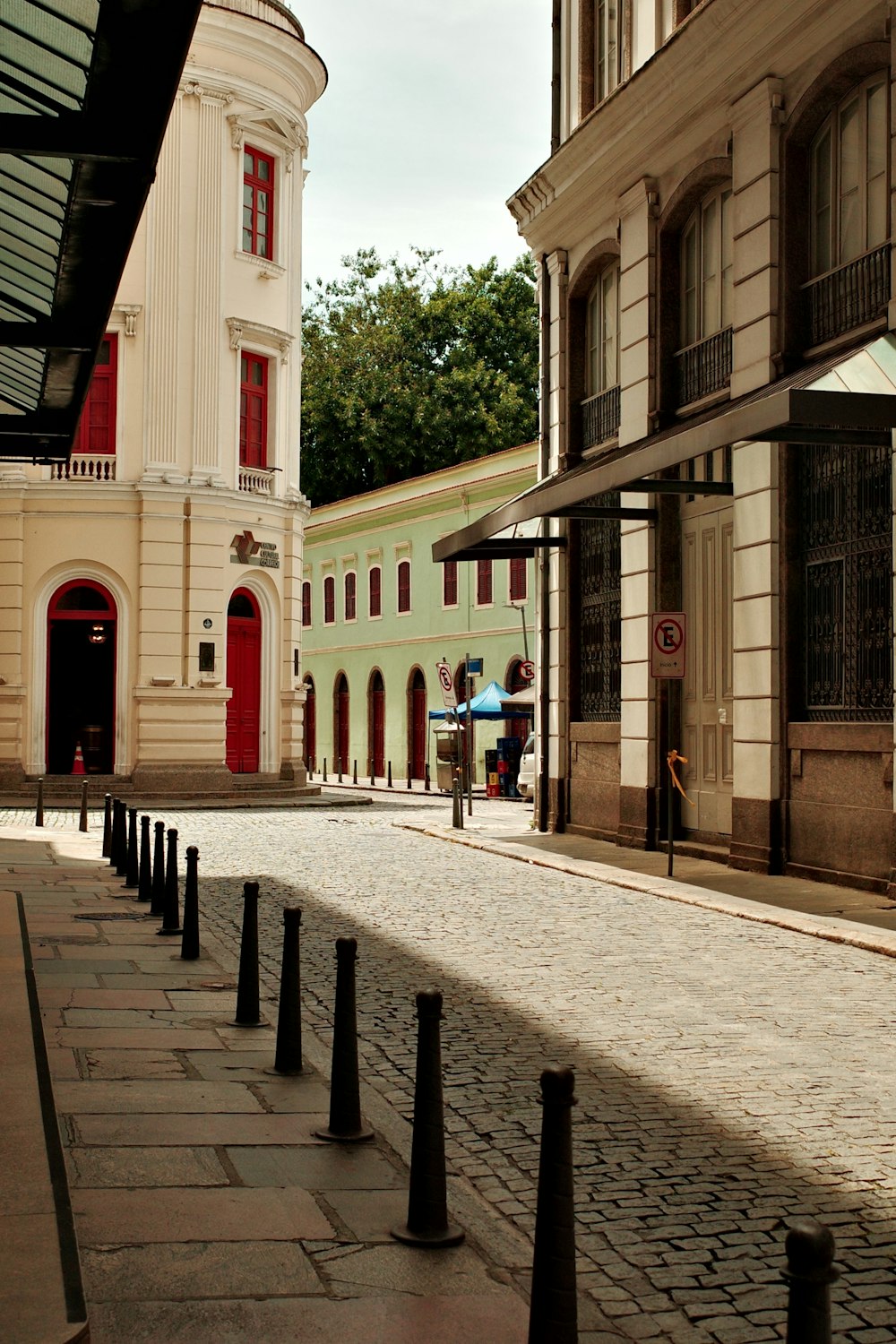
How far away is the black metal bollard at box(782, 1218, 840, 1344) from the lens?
2.56 m

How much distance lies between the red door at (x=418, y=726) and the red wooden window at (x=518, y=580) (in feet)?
23.6

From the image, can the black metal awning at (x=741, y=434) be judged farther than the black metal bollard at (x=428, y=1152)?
Yes

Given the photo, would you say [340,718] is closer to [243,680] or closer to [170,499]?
[243,680]

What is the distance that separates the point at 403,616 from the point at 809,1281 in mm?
48288

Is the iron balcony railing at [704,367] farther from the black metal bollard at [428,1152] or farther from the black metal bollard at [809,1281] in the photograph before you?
the black metal bollard at [809,1281]

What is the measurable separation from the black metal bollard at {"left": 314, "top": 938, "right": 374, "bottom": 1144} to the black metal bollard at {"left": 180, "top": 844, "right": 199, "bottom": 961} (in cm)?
418

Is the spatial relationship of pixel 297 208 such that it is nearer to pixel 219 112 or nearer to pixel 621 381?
pixel 219 112

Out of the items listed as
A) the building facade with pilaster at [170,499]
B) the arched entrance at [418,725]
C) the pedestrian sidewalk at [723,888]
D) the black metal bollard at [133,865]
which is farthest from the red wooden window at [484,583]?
the black metal bollard at [133,865]

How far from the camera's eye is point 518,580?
43.3 meters

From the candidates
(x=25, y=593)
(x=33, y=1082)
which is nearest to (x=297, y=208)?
(x=25, y=593)

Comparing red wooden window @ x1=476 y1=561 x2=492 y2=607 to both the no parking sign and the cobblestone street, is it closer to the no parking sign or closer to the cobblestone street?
the no parking sign

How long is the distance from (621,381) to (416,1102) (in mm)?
17038

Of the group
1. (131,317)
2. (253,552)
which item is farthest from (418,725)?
(131,317)

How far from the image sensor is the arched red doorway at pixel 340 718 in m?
56.1
